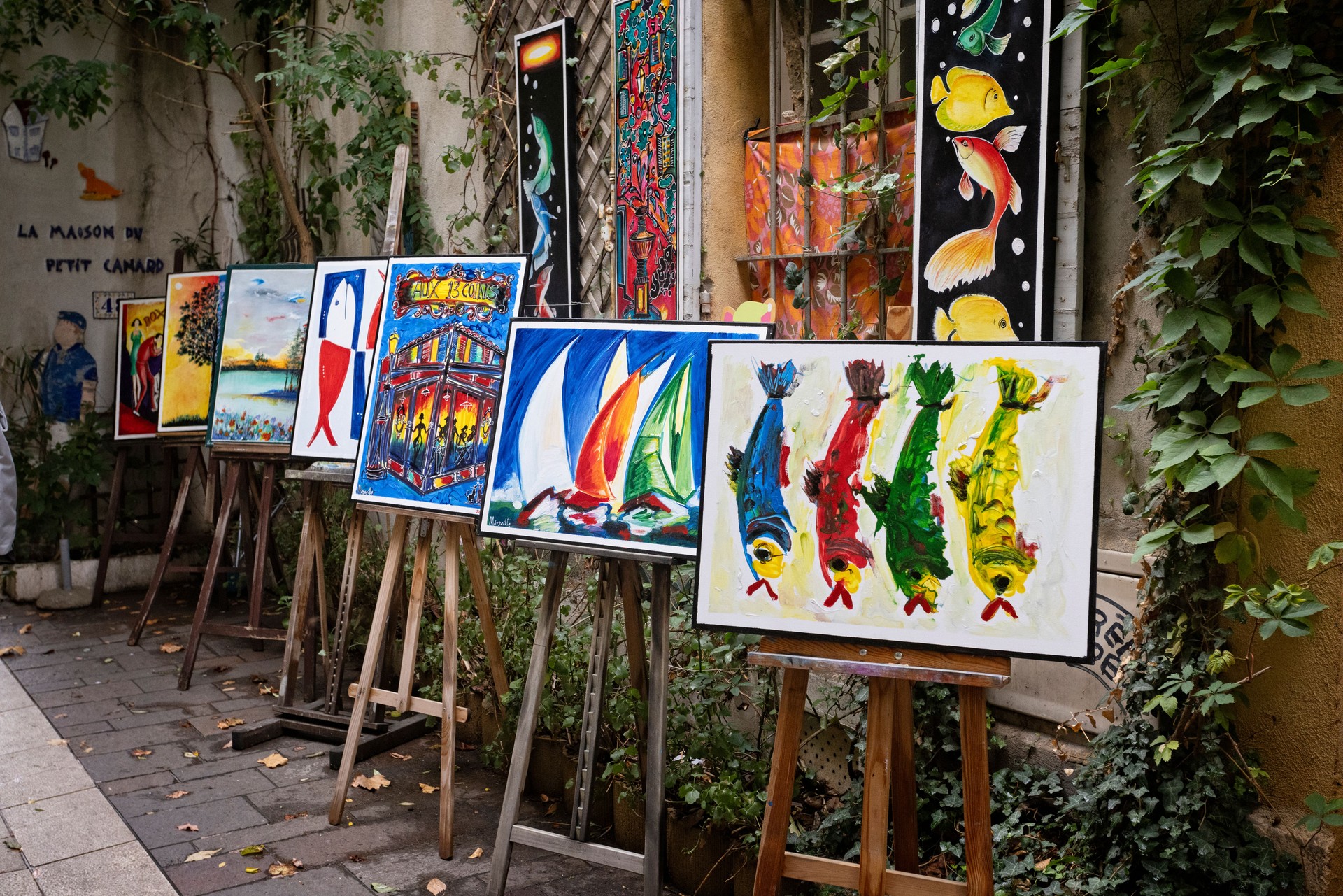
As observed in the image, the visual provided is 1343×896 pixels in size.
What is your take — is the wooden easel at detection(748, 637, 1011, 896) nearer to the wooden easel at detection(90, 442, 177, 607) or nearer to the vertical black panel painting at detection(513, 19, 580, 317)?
the vertical black panel painting at detection(513, 19, 580, 317)

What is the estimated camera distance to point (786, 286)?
4.15m

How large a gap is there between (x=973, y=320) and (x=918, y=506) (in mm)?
985

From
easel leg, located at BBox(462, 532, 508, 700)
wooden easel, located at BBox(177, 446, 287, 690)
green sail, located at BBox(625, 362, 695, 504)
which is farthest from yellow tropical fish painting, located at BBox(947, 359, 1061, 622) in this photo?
wooden easel, located at BBox(177, 446, 287, 690)

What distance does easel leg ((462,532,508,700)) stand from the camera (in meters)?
3.87

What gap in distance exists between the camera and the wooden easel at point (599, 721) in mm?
2916

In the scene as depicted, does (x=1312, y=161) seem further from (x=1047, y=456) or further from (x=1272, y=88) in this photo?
(x=1047, y=456)

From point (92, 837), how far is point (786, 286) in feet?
10.2

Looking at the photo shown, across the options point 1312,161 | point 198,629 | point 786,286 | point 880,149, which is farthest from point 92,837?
point 1312,161

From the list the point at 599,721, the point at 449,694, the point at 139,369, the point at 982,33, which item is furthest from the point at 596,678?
the point at 139,369

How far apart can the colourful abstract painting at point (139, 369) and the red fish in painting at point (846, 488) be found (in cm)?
563

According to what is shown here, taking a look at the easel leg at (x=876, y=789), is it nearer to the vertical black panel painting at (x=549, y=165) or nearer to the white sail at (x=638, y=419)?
the white sail at (x=638, y=419)

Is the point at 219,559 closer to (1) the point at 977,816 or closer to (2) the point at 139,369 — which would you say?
(2) the point at 139,369

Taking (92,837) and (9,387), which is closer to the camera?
(92,837)

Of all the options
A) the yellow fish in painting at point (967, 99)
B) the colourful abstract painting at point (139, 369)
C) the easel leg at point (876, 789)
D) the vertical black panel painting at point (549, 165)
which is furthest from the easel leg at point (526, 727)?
the colourful abstract painting at point (139, 369)
